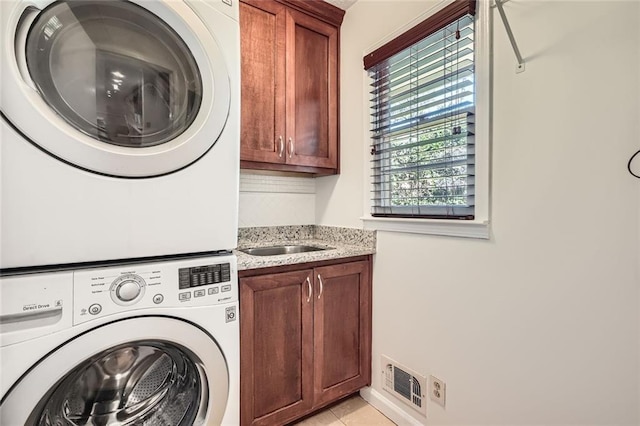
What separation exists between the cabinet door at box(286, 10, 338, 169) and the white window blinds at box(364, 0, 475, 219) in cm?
30

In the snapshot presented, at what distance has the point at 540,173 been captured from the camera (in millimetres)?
1064

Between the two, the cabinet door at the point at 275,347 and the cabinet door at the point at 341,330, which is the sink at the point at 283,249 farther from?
the cabinet door at the point at 275,347

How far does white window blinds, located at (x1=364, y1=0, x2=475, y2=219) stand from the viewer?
1.31 meters

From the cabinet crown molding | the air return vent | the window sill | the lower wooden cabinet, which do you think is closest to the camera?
the window sill

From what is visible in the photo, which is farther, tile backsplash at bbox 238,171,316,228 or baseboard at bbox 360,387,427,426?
tile backsplash at bbox 238,171,316,228

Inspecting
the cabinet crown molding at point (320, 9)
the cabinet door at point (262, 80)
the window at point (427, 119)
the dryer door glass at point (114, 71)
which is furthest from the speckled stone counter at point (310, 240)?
the cabinet crown molding at point (320, 9)

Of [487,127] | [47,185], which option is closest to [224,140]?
[47,185]

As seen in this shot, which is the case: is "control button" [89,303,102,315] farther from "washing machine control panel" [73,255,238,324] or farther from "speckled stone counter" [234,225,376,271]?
"speckled stone counter" [234,225,376,271]

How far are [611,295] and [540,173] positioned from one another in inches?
17.1

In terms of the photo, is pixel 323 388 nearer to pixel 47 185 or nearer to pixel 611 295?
pixel 611 295

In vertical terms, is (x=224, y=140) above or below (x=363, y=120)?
below

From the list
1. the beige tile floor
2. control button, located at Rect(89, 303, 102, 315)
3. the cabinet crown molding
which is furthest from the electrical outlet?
the cabinet crown molding

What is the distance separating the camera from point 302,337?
1496 mm

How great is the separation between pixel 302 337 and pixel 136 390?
0.72 m
